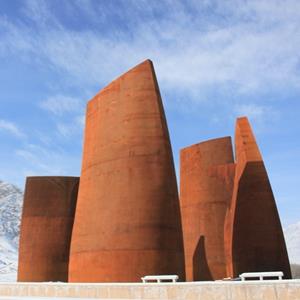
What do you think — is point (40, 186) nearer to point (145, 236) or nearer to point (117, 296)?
point (145, 236)

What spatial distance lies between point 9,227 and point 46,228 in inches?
3268

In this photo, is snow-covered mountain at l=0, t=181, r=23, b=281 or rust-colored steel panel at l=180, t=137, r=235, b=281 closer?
rust-colored steel panel at l=180, t=137, r=235, b=281

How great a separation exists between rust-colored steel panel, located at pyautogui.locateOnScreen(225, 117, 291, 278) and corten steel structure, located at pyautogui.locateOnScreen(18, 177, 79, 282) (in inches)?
388

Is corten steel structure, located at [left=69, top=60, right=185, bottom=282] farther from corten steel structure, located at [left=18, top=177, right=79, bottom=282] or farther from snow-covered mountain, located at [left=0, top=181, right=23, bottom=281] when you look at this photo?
snow-covered mountain, located at [left=0, top=181, right=23, bottom=281]

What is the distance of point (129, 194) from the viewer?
39.6ft

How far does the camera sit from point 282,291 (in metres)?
7.46

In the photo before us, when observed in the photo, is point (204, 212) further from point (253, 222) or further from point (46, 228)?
point (46, 228)

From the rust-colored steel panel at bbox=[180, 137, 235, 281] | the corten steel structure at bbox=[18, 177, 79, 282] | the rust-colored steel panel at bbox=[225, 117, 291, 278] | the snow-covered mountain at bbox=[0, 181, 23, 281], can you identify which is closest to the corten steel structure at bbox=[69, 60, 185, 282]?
the rust-colored steel panel at bbox=[225, 117, 291, 278]

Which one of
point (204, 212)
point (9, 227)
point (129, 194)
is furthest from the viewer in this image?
point (9, 227)

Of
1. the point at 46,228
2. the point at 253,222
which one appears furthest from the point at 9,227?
the point at 253,222

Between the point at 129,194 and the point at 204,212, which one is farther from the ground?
the point at 204,212

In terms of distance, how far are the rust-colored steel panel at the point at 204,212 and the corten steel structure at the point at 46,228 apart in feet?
21.7

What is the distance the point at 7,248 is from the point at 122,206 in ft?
278

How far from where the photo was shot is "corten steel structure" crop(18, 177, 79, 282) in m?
22.4
